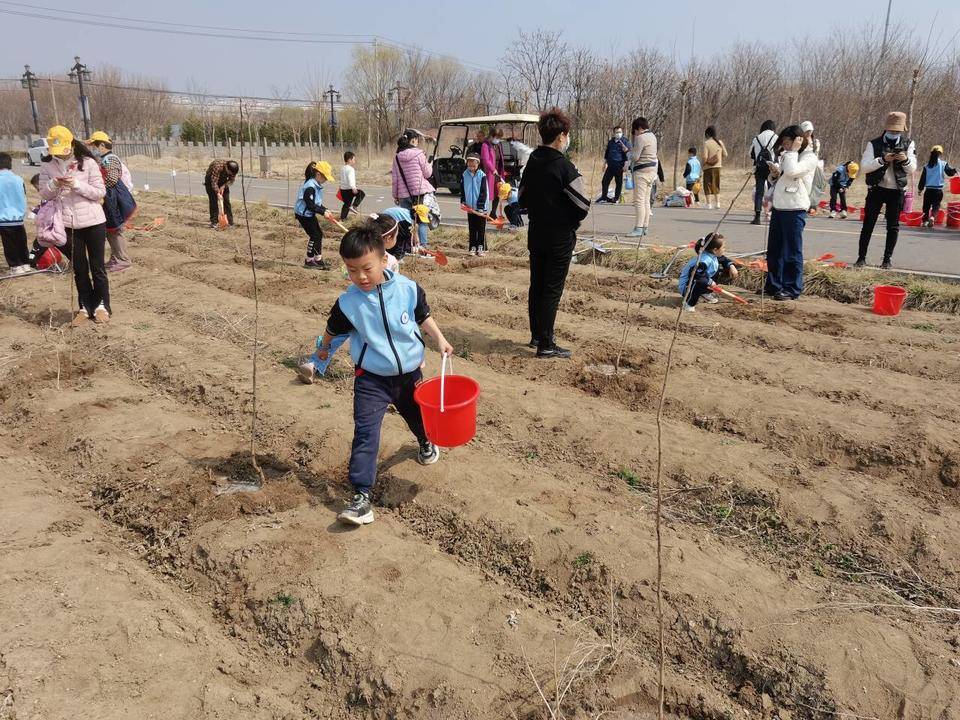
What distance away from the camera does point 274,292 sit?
7.42m

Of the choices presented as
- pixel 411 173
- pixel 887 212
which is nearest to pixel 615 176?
pixel 411 173

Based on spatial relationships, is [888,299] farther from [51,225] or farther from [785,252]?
[51,225]

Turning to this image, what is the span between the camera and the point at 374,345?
3111mm

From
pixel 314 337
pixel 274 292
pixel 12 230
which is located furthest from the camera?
pixel 12 230

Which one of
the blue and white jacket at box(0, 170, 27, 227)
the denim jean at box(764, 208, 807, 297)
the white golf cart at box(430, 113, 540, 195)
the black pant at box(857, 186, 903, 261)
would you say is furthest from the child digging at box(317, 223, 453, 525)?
the white golf cart at box(430, 113, 540, 195)

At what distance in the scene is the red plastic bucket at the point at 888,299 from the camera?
235 inches

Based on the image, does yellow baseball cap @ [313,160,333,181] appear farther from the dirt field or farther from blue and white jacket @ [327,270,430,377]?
blue and white jacket @ [327,270,430,377]

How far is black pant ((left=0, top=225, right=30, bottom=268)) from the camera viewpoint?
26.0 ft

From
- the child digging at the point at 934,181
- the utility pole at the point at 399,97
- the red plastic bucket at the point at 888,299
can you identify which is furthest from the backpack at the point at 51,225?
the utility pole at the point at 399,97

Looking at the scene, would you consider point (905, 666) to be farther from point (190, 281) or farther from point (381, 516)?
point (190, 281)

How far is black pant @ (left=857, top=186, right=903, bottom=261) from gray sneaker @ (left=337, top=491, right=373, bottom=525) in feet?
20.7

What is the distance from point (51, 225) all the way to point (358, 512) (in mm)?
4537

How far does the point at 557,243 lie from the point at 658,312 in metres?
1.85

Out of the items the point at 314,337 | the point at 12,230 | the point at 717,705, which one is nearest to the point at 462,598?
the point at 717,705
